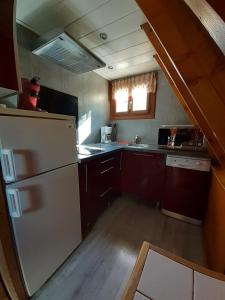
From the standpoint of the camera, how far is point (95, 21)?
4.25 ft

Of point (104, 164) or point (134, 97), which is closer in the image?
point (104, 164)

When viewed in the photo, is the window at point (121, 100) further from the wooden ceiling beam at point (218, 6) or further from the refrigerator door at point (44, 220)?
the wooden ceiling beam at point (218, 6)

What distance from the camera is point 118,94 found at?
275 cm

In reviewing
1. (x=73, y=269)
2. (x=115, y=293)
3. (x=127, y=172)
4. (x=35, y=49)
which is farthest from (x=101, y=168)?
(x=35, y=49)

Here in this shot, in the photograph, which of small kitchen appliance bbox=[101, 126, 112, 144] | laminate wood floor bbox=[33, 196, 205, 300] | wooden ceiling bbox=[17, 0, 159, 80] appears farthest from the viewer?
small kitchen appliance bbox=[101, 126, 112, 144]

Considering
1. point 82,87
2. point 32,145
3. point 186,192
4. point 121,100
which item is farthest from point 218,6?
point 121,100

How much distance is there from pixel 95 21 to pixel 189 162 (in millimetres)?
1791

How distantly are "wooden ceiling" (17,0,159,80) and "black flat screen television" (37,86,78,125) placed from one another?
Answer: 62cm

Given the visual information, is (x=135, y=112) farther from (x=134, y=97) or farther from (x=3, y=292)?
(x=3, y=292)

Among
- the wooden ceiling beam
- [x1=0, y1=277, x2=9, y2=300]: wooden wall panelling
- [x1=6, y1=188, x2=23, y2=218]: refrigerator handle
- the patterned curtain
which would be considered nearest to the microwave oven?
the patterned curtain

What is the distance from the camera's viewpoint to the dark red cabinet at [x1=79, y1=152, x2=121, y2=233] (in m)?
1.38

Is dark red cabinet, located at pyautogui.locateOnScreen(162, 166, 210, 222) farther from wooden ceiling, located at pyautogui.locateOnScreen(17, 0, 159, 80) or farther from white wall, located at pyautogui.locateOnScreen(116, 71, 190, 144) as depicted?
wooden ceiling, located at pyautogui.locateOnScreen(17, 0, 159, 80)

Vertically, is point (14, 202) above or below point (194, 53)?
below

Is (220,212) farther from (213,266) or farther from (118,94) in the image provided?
(118,94)
